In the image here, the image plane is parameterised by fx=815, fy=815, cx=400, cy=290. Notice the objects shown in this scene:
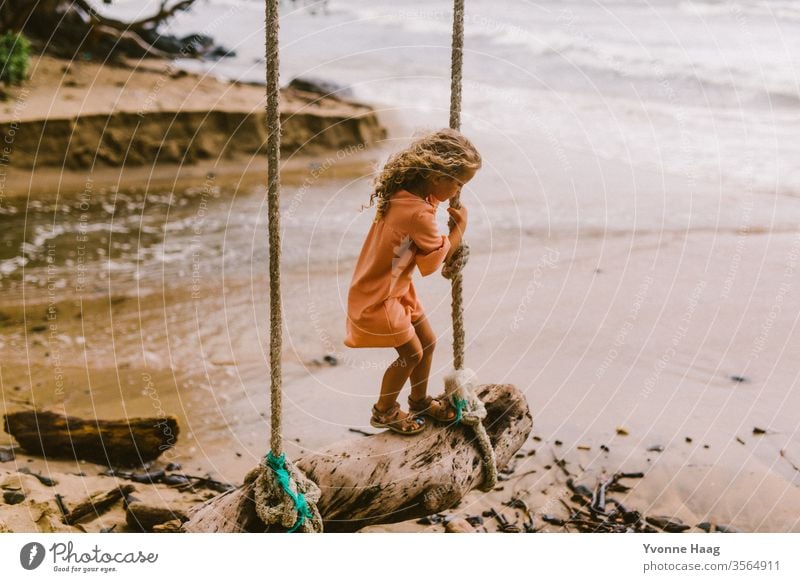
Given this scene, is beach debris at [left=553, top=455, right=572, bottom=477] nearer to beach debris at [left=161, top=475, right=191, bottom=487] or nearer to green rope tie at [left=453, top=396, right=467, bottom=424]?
green rope tie at [left=453, top=396, right=467, bottom=424]

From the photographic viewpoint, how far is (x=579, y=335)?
3344mm

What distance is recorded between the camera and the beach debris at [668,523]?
221 centimetres

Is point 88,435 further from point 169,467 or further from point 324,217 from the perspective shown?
point 324,217

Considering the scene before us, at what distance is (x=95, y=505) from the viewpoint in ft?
7.14

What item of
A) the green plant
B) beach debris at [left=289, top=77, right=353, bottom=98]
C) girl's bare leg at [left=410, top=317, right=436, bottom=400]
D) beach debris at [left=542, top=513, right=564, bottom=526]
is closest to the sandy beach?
beach debris at [left=542, top=513, right=564, bottom=526]

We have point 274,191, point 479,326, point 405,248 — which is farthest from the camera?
point 479,326

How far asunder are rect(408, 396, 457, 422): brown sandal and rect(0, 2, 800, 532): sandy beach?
50 centimetres

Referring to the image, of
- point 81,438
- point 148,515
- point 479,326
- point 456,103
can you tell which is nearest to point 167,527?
point 148,515

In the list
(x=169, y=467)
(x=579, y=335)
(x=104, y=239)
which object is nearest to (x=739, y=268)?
(x=579, y=335)

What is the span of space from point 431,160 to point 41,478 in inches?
57.2

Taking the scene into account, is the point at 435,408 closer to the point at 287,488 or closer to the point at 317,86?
the point at 287,488

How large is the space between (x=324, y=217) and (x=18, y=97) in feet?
7.61

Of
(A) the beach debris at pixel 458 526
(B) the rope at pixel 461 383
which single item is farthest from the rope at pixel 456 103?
(A) the beach debris at pixel 458 526

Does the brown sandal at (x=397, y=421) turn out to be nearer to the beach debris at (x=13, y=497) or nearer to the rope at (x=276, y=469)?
the rope at (x=276, y=469)
